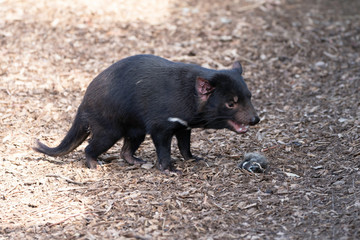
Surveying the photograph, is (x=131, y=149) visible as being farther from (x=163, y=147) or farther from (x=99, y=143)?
(x=163, y=147)

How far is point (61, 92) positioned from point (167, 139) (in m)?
2.78

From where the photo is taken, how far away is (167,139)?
17.4 ft

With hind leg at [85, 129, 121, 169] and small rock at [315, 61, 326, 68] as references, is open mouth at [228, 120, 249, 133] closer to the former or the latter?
hind leg at [85, 129, 121, 169]

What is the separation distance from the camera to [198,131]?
6.71 metres

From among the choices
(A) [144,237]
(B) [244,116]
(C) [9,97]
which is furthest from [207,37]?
(A) [144,237]

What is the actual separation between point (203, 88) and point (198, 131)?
5.62ft

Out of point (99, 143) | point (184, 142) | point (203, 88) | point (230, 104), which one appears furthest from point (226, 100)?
point (99, 143)

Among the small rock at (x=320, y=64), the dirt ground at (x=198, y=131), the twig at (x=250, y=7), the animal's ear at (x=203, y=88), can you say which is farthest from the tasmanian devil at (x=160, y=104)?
the twig at (x=250, y=7)

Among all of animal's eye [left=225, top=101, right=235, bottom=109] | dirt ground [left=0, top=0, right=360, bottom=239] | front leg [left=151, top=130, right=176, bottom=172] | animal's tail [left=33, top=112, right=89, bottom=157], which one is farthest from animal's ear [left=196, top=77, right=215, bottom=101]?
animal's tail [left=33, top=112, right=89, bottom=157]

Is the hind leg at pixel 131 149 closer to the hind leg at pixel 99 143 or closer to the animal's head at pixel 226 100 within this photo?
the hind leg at pixel 99 143

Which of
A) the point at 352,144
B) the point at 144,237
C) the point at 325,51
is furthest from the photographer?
the point at 325,51

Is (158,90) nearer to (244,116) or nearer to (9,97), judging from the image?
(244,116)

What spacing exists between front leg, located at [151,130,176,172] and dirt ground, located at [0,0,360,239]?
119 millimetres

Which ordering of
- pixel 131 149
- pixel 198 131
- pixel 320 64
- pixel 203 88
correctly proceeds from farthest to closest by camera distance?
1. pixel 320 64
2. pixel 198 131
3. pixel 131 149
4. pixel 203 88
